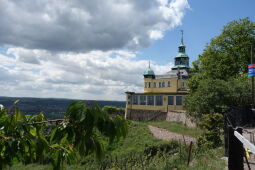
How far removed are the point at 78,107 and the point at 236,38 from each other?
2974 centimetres

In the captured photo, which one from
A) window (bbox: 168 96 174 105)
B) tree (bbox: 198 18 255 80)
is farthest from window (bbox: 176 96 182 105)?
tree (bbox: 198 18 255 80)

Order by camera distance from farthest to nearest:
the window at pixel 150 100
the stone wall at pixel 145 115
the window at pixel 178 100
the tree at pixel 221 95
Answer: the window at pixel 150 100 < the stone wall at pixel 145 115 < the window at pixel 178 100 < the tree at pixel 221 95

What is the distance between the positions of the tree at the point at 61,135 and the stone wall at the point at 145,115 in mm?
36371

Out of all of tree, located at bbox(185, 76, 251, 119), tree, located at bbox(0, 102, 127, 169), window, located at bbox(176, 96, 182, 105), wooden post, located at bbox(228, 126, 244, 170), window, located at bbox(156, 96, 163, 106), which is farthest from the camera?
Answer: window, located at bbox(156, 96, 163, 106)

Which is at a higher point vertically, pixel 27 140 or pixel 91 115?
pixel 91 115

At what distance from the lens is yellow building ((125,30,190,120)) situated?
37312 mm

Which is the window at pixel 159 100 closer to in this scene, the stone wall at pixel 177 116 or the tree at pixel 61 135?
the stone wall at pixel 177 116

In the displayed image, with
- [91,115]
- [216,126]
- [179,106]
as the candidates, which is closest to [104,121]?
[91,115]

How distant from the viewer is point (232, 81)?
21891 mm

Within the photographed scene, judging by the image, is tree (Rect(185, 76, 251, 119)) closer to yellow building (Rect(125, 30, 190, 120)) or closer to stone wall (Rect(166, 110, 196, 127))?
stone wall (Rect(166, 110, 196, 127))

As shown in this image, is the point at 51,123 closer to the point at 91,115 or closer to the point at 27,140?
the point at 27,140

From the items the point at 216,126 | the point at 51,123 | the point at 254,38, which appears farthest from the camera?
the point at 254,38

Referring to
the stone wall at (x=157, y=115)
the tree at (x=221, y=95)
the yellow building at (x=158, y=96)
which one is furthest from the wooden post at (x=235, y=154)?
the yellow building at (x=158, y=96)

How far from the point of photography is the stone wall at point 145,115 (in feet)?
124
